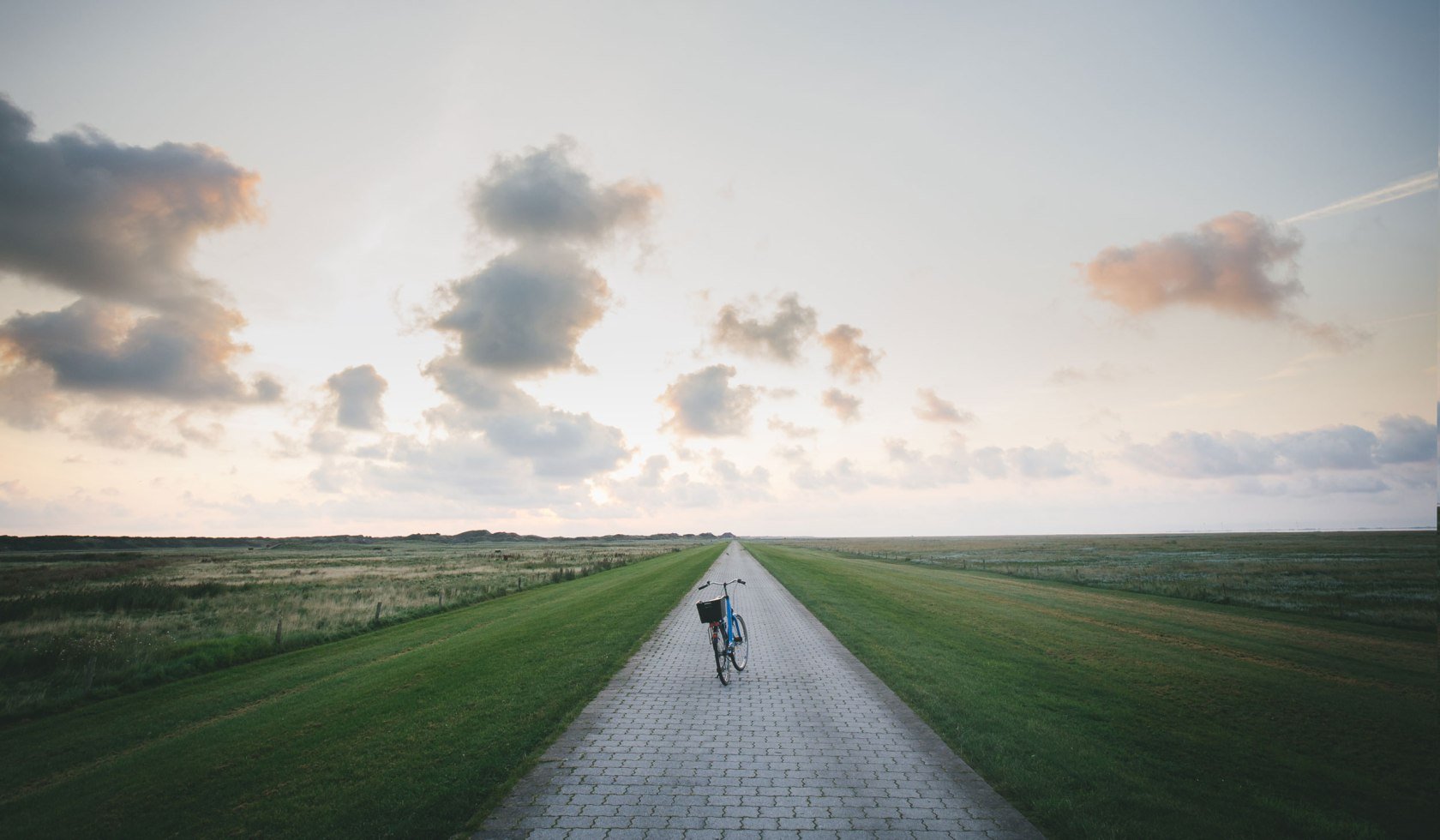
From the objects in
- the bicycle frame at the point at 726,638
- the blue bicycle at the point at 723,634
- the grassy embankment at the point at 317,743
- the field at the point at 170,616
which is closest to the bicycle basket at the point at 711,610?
the blue bicycle at the point at 723,634

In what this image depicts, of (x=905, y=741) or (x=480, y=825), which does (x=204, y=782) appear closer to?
(x=480, y=825)

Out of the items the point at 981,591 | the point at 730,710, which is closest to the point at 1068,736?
the point at 730,710

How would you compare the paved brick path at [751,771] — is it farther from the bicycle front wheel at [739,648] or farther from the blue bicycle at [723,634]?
the bicycle front wheel at [739,648]

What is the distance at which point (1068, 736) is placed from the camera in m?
8.05

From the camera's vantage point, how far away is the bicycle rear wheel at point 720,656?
10.6m

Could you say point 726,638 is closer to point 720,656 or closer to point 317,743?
point 720,656

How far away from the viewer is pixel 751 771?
266 inches

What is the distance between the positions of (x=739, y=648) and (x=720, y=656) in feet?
7.04

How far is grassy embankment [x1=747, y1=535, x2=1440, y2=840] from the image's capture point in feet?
20.0

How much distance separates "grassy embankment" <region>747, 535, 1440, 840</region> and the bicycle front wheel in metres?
2.85

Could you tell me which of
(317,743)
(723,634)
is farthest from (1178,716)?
(317,743)

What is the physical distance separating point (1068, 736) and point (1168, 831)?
252 centimetres

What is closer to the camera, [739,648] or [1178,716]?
[1178,716]

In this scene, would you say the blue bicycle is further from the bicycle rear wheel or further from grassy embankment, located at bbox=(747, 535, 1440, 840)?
grassy embankment, located at bbox=(747, 535, 1440, 840)
